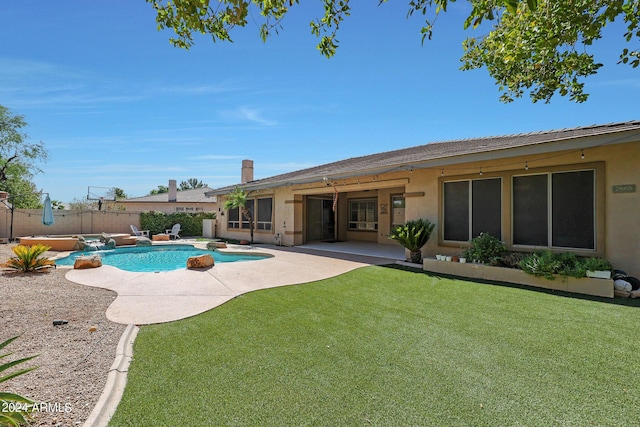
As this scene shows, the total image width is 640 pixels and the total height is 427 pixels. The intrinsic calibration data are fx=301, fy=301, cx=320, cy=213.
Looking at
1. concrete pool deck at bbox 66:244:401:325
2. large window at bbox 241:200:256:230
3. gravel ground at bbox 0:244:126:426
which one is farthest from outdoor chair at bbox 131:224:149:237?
gravel ground at bbox 0:244:126:426

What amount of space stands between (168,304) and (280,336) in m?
2.76

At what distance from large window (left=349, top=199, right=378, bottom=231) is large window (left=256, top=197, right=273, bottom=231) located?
4960 mm

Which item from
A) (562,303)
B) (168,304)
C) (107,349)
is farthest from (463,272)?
(107,349)

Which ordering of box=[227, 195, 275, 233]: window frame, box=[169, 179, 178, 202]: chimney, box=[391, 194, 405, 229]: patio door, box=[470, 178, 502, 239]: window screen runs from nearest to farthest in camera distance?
box=[470, 178, 502, 239]: window screen
box=[391, 194, 405, 229]: patio door
box=[227, 195, 275, 233]: window frame
box=[169, 179, 178, 202]: chimney

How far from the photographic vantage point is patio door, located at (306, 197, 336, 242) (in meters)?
17.5

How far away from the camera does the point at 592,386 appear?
3.00 metres

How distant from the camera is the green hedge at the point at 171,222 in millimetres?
24156

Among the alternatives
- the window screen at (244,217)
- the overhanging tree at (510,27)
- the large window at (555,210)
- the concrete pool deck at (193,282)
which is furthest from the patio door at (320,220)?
the overhanging tree at (510,27)

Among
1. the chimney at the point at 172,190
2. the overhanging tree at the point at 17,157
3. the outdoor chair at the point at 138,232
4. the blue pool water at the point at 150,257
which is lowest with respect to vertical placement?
the blue pool water at the point at 150,257

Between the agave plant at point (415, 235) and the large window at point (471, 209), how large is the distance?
2.17 ft

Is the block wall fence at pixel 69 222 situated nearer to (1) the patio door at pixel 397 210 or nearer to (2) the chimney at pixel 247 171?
(2) the chimney at pixel 247 171

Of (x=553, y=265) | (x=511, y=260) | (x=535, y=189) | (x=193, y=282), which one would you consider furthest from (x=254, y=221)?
(x=553, y=265)

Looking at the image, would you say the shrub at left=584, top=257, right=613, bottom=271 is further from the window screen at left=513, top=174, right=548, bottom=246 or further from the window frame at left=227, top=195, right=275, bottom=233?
the window frame at left=227, top=195, right=275, bottom=233

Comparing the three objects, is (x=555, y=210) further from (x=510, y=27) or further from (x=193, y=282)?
(x=193, y=282)
